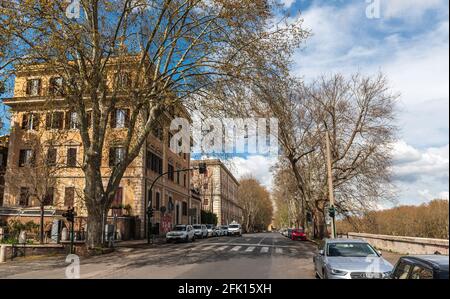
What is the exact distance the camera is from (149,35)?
22.9 m

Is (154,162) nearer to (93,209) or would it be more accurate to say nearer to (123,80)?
(123,80)

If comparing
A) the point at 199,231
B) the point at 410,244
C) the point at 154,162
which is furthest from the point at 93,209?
the point at 199,231

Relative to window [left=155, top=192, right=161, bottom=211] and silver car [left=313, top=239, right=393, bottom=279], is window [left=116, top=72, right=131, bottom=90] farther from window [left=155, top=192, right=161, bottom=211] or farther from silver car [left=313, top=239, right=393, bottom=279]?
window [left=155, top=192, right=161, bottom=211]

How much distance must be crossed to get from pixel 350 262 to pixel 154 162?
36731 millimetres

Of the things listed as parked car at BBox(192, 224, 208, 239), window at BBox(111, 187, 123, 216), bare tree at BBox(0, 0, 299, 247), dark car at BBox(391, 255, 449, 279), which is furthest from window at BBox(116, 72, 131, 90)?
parked car at BBox(192, 224, 208, 239)

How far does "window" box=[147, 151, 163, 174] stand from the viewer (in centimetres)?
4381

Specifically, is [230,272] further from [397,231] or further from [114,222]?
[114,222]

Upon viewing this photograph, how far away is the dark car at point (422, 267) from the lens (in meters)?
5.20

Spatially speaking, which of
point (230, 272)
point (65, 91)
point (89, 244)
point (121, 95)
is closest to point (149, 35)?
point (121, 95)

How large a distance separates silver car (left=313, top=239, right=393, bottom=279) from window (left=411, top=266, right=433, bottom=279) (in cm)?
359

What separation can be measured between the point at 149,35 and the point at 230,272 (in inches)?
582

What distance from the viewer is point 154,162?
1801 inches

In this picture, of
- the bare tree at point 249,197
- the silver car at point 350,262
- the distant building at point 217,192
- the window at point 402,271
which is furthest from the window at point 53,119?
the bare tree at point 249,197

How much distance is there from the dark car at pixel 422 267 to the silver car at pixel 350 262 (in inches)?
119
